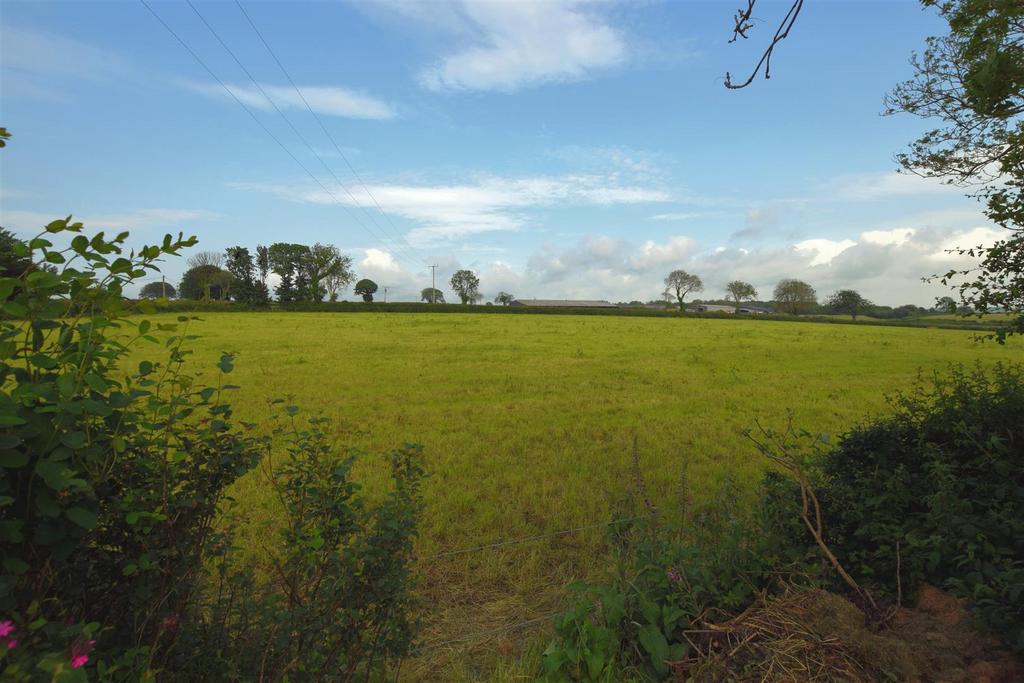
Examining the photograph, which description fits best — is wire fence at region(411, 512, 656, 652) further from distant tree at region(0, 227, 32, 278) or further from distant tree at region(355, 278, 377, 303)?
distant tree at region(355, 278, 377, 303)

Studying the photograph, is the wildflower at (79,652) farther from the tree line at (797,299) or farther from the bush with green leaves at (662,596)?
the tree line at (797,299)

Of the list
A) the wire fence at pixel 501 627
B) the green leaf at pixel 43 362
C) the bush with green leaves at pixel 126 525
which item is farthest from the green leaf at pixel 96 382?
the wire fence at pixel 501 627

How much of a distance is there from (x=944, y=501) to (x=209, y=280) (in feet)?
307

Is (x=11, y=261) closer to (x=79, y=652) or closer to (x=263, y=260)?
(x=79, y=652)

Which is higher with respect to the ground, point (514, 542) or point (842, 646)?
point (842, 646)

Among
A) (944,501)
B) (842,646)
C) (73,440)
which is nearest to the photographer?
(73,440)

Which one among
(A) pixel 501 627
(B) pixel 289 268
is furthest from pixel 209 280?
(A) pixel 501 627

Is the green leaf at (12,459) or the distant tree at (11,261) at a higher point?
the distant tree at (11,261)

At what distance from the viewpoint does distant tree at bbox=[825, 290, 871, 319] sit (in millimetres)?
91812

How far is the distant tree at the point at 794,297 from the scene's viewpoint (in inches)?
4309

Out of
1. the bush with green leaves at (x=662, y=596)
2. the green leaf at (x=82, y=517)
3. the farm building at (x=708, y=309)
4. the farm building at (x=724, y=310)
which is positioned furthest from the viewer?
the farm building at (x=708, y=309)

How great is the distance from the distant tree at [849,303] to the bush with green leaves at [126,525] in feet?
340

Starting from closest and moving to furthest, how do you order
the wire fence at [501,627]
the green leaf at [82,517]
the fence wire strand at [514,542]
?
the green leaf at [82,517], the wire fence at [501,627], the fence wire strand at [514,542]

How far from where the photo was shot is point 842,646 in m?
2.93
